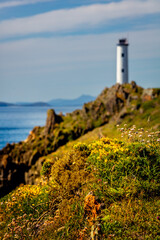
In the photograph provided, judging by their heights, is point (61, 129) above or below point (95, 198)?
above

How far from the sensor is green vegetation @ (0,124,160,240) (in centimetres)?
633

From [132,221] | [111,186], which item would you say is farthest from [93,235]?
[111,186]

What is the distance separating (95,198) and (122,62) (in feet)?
214

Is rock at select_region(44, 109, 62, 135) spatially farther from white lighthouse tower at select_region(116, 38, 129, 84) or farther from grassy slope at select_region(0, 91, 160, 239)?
grassy slope at select_region(0, 91, 160, 239)

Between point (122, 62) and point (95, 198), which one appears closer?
point (95, 198)

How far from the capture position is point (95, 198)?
6777 mm

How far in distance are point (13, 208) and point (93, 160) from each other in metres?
2.33

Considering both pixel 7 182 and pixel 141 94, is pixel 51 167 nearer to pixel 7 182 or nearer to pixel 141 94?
pixel 7 182

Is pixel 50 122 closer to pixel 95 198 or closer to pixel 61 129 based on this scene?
pixel 61 129

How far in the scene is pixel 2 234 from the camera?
716cm

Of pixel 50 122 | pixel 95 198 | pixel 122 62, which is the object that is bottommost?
pixel 95 198

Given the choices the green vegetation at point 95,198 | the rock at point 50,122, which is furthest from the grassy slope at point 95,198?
the rock at point 50,122

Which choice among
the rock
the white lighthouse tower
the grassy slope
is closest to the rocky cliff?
the rock

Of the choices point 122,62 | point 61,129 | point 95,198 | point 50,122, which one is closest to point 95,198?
point 95,198
